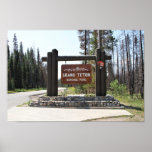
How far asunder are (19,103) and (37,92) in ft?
1.08

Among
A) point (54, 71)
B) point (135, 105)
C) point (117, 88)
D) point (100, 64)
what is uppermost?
point (100, 64)

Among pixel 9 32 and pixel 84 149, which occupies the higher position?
pixel 9 32

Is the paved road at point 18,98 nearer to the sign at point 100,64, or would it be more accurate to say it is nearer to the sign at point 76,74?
the sign at point 76,74

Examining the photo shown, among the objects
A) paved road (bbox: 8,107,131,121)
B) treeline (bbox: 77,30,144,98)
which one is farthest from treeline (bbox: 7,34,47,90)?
treeline (bbox: 77,30,144,98)

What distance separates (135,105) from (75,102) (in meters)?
0.95

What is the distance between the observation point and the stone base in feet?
12.3

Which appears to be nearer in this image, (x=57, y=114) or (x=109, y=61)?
(x=57, y=114)

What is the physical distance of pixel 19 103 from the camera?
146 inches

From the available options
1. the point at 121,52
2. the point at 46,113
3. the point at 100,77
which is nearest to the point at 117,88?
the point at 100,77

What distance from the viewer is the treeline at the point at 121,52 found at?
146 inches

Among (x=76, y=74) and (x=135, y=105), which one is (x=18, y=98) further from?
(x=135, y=105)

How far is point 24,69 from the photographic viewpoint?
12.2ft
